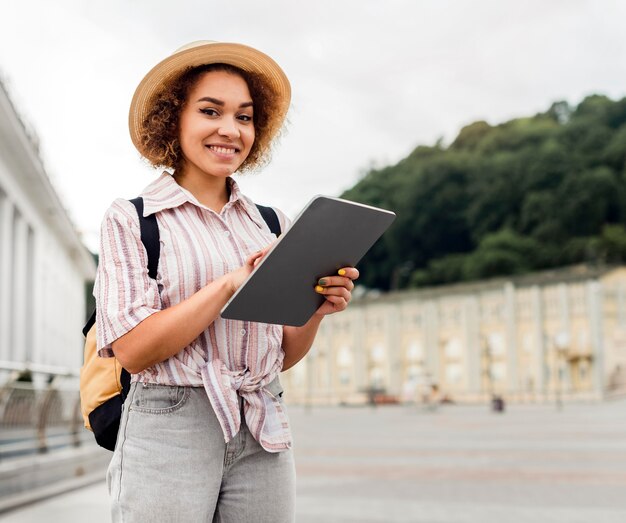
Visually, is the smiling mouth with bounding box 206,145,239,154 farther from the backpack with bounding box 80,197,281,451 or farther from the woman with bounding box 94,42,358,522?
the backpack with bounding box 80,197,281,451

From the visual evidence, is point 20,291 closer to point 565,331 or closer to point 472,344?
point 565,331

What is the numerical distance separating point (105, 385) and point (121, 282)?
0.32m

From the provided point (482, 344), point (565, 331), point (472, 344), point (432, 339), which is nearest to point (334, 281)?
point (565, 331)

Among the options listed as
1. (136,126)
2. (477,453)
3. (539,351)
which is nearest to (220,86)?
(136,126)

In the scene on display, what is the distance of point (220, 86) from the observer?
2480mm

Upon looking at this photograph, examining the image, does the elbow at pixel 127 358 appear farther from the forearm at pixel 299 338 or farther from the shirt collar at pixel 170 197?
the forearm at pixel 299 338

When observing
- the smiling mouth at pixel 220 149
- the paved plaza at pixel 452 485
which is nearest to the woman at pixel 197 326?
the smiling mouth at pixel 220 149

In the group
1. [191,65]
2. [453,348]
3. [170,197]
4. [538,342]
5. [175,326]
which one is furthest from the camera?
[453,348]

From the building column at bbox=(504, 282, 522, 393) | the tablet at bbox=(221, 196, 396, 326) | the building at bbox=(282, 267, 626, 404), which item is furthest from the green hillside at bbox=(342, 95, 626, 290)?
the tablet at bbox=(221, 196, 396, 326)

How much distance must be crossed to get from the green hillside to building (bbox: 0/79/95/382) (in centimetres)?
4508

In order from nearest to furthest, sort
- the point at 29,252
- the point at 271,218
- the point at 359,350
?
1. the point at 271,218
2. the point at 29,252
3. the point at 359,350

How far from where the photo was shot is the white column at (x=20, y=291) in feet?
88.3

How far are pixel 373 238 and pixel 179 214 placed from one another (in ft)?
1.64

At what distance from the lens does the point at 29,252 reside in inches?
1224
